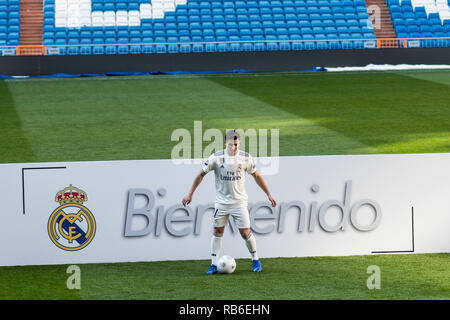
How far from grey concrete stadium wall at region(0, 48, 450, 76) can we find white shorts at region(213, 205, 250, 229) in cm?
2283

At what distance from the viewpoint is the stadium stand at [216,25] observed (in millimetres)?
34656

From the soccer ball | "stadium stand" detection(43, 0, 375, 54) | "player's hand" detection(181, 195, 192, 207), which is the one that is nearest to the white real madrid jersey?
"player's hand" detection(181, 195, 192, 207)

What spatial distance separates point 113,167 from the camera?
9.51 metres

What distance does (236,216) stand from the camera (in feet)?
29.5

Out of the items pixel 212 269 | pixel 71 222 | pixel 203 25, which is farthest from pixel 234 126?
pixel 203 25

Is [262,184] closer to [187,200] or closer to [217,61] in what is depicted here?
[187,200]

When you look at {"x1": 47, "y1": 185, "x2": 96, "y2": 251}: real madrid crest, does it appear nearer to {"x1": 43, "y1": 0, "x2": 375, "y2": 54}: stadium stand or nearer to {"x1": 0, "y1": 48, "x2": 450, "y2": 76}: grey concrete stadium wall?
{"x1": 0, "y1": 48, "x2": 450, "y2": 76}: grey concrete stadium wall

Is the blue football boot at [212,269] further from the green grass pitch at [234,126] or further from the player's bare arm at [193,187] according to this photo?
the player's bare arm at [193,187]

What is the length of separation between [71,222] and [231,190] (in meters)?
1.89

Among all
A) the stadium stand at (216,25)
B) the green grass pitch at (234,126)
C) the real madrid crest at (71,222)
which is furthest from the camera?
the stadium stand at (216,25)

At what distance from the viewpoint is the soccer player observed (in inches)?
348

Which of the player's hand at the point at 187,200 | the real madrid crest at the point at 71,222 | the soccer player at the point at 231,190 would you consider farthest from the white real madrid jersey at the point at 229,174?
the real madrid crest at the point at 71,222

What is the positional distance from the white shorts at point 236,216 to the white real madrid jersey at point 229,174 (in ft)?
0.15

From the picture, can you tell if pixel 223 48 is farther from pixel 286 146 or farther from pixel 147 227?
pixel 147 227
